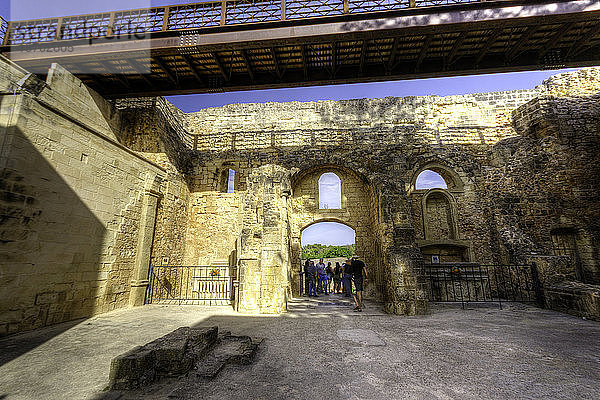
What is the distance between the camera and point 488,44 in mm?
7773

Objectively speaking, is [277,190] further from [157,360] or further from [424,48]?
[424,48]

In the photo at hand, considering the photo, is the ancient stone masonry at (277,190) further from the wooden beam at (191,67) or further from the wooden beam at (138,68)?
the wooden beam at (191,67)

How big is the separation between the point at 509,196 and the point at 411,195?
4.03 metres

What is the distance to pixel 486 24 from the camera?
6.85 m

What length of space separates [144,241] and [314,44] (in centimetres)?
829

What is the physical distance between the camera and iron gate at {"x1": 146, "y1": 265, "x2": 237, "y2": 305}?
8.86m

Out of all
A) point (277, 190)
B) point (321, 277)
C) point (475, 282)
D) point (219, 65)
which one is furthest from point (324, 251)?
point (219, 65)

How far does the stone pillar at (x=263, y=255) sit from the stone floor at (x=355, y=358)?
832 mm

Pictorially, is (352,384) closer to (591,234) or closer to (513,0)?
(513,0)

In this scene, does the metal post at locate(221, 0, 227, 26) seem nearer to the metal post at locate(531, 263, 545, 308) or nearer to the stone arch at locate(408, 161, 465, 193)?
the stone arch at locate(408, 161, 465, 193)

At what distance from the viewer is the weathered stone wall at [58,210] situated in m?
4.95

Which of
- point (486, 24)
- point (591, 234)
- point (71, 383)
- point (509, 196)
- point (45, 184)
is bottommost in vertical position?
point (71, 383)

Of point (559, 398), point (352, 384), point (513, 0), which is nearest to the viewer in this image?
point (559, 398)

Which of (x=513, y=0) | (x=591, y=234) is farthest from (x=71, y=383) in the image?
(x=591, y=234)
